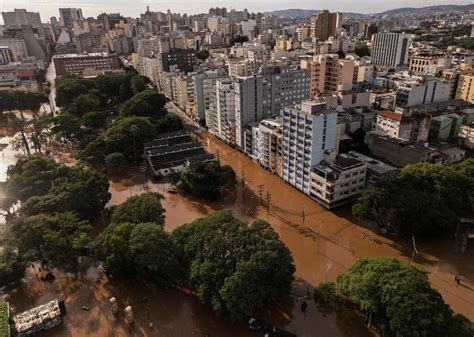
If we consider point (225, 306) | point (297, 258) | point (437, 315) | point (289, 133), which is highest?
point (289, 133)

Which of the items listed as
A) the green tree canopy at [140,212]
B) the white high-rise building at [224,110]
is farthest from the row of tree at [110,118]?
the green tree canopy at [140,212]

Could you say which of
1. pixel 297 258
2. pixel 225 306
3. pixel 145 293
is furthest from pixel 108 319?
pixel 297 258

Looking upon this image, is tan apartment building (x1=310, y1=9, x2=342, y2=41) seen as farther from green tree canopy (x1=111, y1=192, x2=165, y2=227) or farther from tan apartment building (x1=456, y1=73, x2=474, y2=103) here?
green tree canopy (x1=111, y1=192, x2=165, y2=227)

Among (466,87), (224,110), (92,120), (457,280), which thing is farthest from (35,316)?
(466,87)

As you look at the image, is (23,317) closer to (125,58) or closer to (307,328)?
(307,328)

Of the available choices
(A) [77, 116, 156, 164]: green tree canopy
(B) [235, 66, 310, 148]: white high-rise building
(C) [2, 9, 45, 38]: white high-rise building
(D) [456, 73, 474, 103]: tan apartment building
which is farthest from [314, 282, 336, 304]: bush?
(C) [2, 9, 45, 38]: white high-rise building

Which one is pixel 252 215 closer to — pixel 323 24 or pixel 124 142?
pixel 124 142
